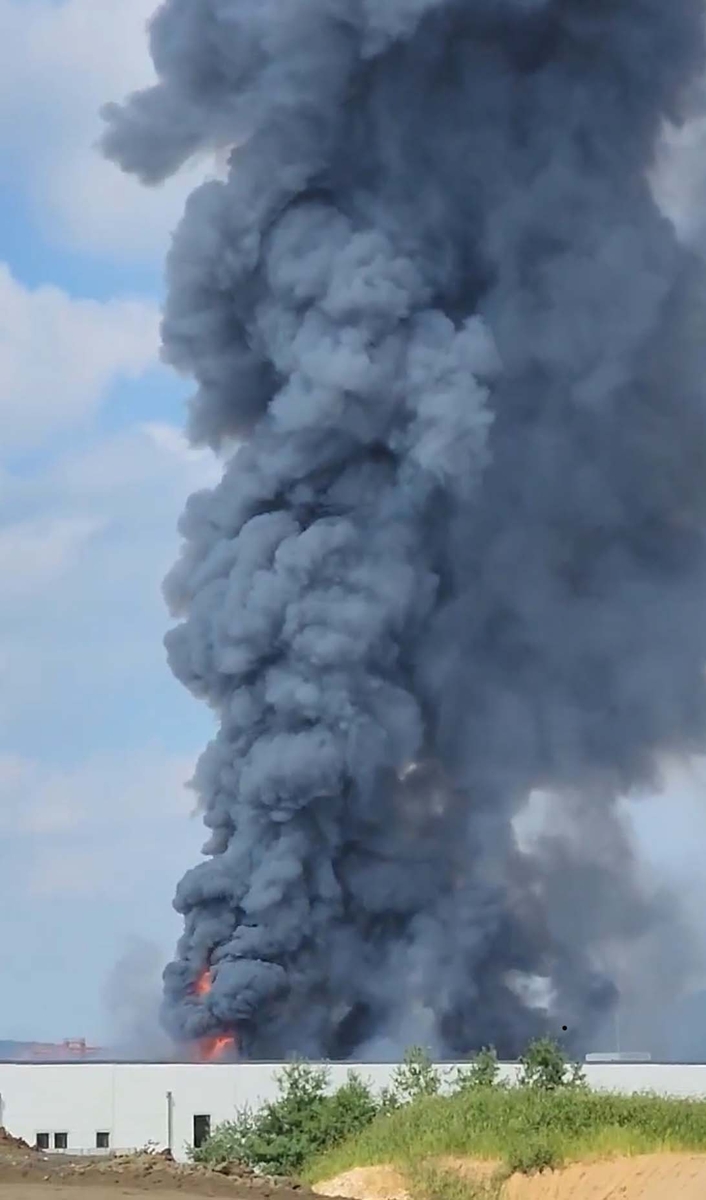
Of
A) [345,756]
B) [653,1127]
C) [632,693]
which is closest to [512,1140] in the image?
[653,1127]

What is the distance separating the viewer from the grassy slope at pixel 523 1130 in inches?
1642

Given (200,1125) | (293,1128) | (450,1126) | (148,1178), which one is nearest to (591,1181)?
(450,1126)

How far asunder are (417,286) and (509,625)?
14.0 m

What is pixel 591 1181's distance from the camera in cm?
4022

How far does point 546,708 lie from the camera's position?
254 feet

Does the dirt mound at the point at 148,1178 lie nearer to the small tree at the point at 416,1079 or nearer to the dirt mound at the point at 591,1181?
the dirt mound at the point at 591,1181

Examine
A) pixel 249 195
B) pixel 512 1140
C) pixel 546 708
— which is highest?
pixel 249 195

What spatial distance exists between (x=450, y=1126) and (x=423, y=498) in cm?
2924

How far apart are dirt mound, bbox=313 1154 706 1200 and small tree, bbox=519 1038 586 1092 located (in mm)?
9664

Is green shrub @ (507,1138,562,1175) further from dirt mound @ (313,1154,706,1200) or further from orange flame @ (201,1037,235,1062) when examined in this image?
orange flame @ (201,1037,235,1062)

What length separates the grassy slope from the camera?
41.7 m

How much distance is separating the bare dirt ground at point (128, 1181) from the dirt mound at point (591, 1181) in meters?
2.00

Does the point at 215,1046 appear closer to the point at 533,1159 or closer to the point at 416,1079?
the point at 416,1079

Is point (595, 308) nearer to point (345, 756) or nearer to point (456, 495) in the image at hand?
point (456, 495)
